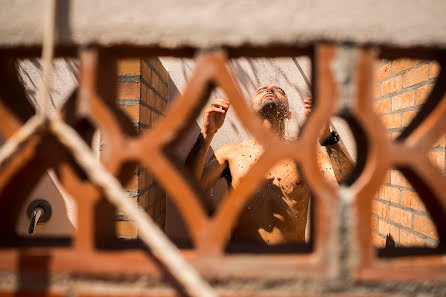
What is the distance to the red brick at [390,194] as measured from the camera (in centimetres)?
109

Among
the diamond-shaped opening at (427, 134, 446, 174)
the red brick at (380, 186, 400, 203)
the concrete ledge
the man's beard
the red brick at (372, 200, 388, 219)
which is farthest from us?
the man's beard

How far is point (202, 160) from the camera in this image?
4.94 feet

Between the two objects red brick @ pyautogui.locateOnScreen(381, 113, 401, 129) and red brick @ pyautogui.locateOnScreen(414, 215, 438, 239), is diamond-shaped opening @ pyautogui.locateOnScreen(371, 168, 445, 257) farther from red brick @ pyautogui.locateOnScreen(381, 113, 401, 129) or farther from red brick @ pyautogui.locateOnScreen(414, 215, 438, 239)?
red brick @ pyautogui.locateOnScreen(381, 113, 401, 129)

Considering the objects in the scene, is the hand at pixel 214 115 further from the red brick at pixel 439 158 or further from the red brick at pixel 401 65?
the red brick at pixel 439 158

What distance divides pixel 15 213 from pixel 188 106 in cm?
42

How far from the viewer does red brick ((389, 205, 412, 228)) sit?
38.3 inches

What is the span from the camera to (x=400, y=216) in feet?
3.44

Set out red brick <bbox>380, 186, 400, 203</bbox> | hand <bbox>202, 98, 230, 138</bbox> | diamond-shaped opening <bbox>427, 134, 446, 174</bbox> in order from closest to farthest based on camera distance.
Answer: diamond-shaped opening <bbox>427, 134, 446, 174</bbox>
red brick <bbox>380, 186, 400, 203</bbox>
hand <bbox>202, 98, 230, 138</bbox>

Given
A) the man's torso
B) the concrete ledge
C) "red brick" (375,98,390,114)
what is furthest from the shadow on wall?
the concrete ledge

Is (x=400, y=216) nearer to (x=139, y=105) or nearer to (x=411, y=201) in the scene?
(x=411, y=201)

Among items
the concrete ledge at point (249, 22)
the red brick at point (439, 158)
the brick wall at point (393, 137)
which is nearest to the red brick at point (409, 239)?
the brick wall at point (393, 137)

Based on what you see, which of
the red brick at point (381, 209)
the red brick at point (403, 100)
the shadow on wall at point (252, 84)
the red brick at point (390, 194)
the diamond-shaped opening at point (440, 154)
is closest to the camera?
the diamond-shaped opening at point (440, 154)

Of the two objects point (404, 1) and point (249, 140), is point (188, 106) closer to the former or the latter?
point (404, 1)

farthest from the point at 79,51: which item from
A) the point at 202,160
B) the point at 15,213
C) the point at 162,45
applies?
the point at 202,160
